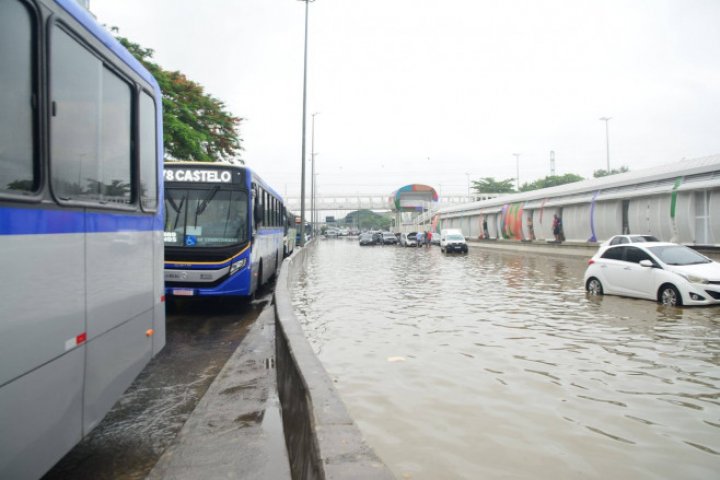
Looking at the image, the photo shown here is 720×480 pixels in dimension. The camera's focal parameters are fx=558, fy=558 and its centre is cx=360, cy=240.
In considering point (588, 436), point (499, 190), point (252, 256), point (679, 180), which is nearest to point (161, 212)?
point (588, 436)

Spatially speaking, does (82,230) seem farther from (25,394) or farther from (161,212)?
(161,212)

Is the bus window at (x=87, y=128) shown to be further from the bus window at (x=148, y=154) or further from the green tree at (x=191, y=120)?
the green tree at (x=191, y=120)

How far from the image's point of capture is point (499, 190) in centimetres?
11344

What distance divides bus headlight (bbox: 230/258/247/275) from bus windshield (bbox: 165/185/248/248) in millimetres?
390

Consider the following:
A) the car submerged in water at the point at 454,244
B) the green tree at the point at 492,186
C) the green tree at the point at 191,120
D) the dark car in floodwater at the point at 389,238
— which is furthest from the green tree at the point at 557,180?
the green tree at the point at 191,120

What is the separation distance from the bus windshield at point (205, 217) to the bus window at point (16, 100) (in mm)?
7927

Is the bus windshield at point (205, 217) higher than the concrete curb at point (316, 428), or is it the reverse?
the bus windshield at point (205, 217)

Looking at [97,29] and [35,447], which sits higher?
[97,29]

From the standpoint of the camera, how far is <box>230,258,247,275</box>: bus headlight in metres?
11.1

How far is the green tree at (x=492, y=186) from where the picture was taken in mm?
113188

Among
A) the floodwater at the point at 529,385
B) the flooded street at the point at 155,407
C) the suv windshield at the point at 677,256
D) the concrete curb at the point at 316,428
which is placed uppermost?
the suv windshield at the point at 677,256

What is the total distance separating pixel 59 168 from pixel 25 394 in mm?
1357

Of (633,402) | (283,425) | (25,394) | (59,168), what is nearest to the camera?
(25,394)

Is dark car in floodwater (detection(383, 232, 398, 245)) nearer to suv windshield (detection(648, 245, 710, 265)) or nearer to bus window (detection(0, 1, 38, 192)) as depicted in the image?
suv windshield (detection(648, 245, 710, 265))
